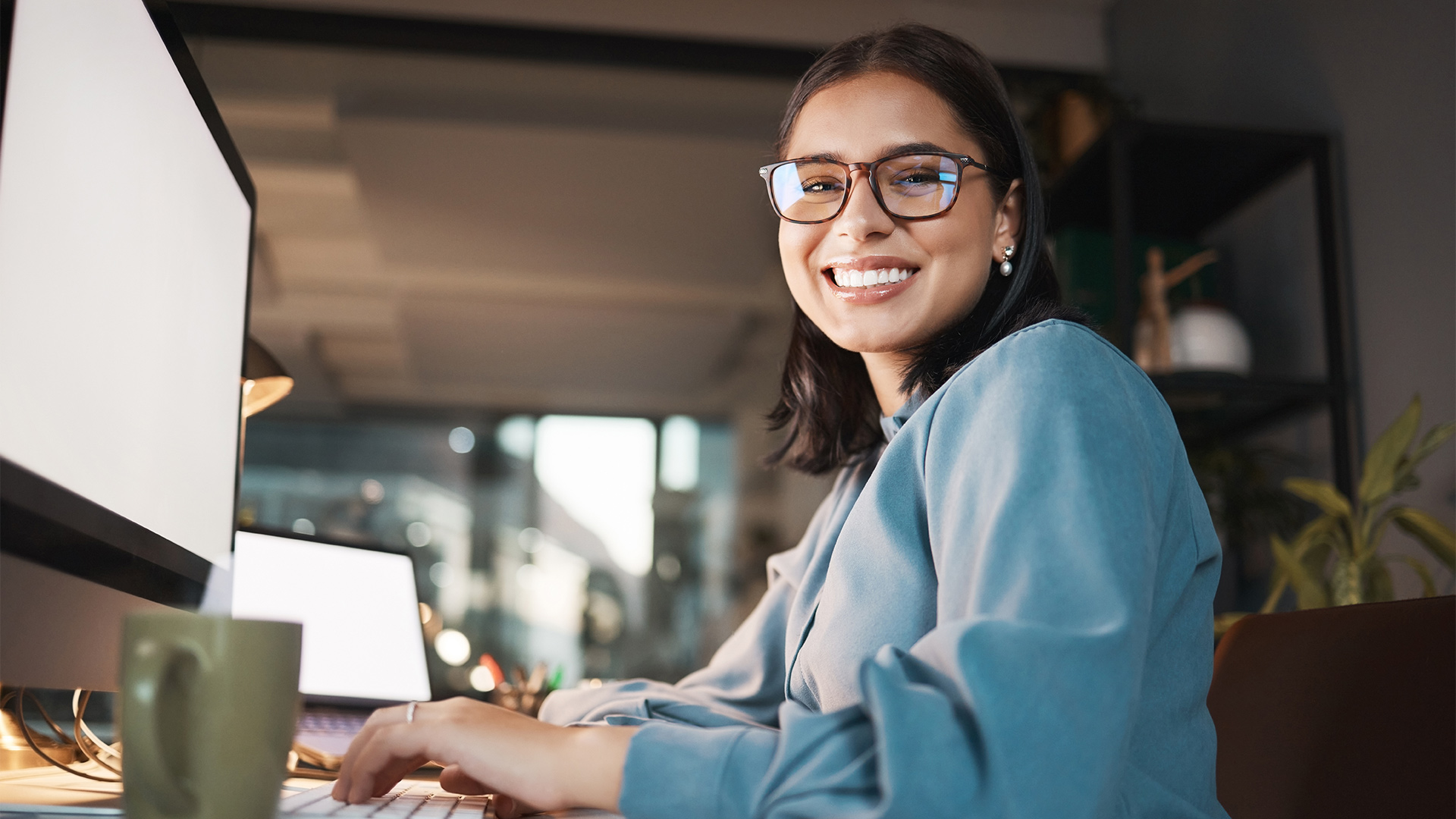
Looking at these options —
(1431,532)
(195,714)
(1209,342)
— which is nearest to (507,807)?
(195,714)

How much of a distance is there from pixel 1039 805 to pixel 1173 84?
9.06 feet

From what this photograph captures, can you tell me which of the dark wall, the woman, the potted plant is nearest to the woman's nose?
the woman

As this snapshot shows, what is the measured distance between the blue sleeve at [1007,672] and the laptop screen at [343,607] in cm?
91

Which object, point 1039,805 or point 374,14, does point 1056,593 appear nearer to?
point 1039,805

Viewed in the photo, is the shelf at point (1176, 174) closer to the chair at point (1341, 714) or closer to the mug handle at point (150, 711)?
the chair at point (1341, 714)

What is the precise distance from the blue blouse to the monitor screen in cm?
36

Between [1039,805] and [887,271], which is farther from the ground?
[887,271]

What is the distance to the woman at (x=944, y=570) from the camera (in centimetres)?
49

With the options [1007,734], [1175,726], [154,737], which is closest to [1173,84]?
[1175,726]

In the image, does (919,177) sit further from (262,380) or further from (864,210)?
(262,380)

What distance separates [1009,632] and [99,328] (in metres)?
0.53

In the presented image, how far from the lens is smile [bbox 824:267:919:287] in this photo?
966mm

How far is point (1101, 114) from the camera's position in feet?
8.74

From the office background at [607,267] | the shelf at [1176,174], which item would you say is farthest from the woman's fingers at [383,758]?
the shelf at [1176,174]
